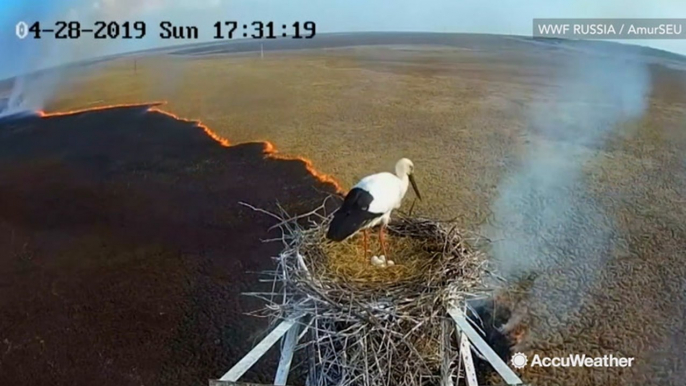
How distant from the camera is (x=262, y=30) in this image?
5.79 feet

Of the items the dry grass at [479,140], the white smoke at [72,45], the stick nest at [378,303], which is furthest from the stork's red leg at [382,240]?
the white smoke at [72,45]

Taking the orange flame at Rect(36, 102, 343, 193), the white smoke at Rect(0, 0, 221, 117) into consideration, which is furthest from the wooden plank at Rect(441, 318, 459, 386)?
the white smoke at Rect(0, 0, 221, 117)

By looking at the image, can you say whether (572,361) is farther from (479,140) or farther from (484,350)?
(479,140)

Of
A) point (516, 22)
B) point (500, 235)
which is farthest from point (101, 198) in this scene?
point (516, 22)

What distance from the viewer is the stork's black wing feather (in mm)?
1438

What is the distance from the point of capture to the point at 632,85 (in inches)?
69.3

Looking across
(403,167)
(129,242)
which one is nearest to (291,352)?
(403,167)

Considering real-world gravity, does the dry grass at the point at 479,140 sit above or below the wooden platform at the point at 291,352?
above

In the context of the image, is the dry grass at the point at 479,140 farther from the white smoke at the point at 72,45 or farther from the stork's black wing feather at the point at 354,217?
the stork's black wing feather at the point at 354,217

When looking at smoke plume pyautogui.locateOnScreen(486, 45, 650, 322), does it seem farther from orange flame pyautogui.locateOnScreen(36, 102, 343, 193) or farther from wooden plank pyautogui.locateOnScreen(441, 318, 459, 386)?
orange flame pyautogui.locateOnScreen(36, 102, 343, 193)

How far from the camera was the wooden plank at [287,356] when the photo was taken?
144cm

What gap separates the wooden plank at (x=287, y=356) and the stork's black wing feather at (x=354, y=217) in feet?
0.75

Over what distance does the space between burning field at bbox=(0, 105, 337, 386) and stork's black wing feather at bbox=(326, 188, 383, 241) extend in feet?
1.32

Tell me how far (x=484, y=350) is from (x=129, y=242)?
104 centimetres
